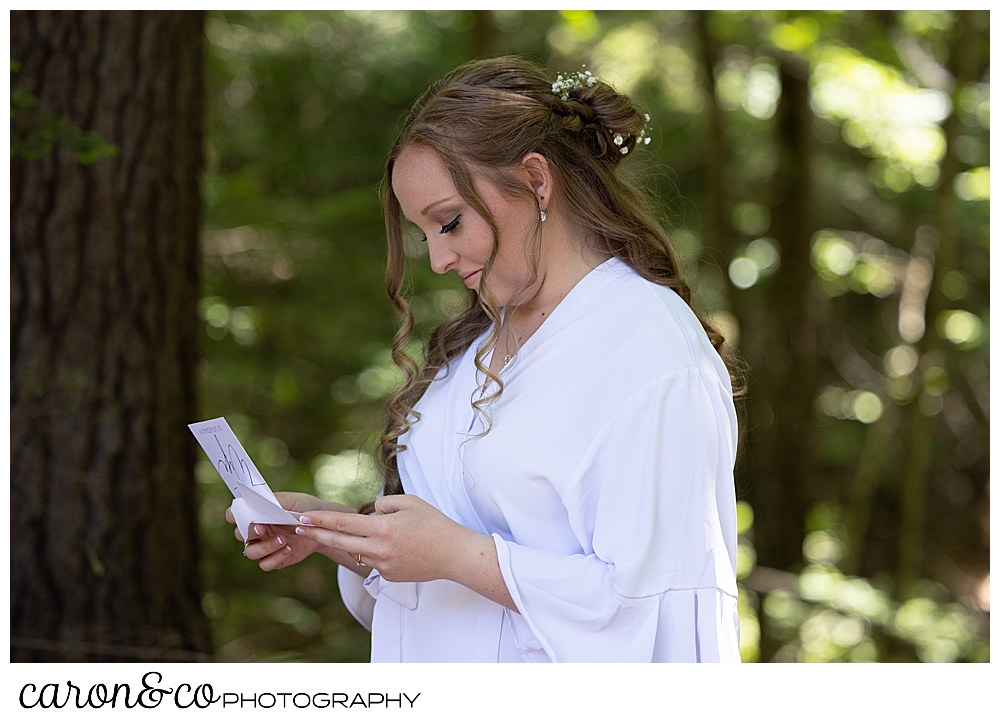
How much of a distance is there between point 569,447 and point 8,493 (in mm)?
1771

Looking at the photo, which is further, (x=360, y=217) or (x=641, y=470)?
(x=360, y=217)

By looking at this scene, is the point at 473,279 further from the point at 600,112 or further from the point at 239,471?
the point at 239,471

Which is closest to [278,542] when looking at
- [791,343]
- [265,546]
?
[265,546]

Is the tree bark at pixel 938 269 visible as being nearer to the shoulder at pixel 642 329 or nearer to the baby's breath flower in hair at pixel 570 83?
the baby's breath flower in hair at pixel 570 83

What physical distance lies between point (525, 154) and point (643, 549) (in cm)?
76

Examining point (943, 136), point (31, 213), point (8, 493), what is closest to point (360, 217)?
point (31, 213)

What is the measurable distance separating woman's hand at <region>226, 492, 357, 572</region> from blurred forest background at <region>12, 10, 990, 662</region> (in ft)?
5.96

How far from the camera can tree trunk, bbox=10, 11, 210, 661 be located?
2410 millimetres

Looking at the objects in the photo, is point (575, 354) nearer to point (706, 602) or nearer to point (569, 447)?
point (569, 447)

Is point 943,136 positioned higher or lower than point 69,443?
higher

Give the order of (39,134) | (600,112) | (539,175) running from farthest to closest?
(39,134), (600,112), (539,175)

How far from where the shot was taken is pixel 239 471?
153 cm

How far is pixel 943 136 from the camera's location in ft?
14.4
